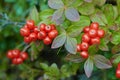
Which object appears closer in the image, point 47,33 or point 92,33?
point 92,33

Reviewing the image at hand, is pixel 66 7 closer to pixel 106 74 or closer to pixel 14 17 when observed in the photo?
pixel 106 74

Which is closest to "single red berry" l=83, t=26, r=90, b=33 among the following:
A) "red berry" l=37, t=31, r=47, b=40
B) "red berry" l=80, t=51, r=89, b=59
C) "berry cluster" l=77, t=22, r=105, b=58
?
"berry cluster" l=77, t=22, r=105, b=58

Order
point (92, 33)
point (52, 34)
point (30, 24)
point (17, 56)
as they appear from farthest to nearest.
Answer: point (17, 56) → point (30, 24) → point (52, 34) → point (92, 33)

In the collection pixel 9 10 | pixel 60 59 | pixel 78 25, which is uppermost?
pixel 78 25

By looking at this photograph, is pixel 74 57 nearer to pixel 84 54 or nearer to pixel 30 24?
pixel 84 54

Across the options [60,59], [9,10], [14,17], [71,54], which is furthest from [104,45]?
[9,10]

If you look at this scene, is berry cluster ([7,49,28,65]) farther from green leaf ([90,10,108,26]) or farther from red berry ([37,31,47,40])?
green leaf ([90,10,108,26])

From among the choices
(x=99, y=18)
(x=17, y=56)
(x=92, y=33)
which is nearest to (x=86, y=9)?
(x=99, y=18)
